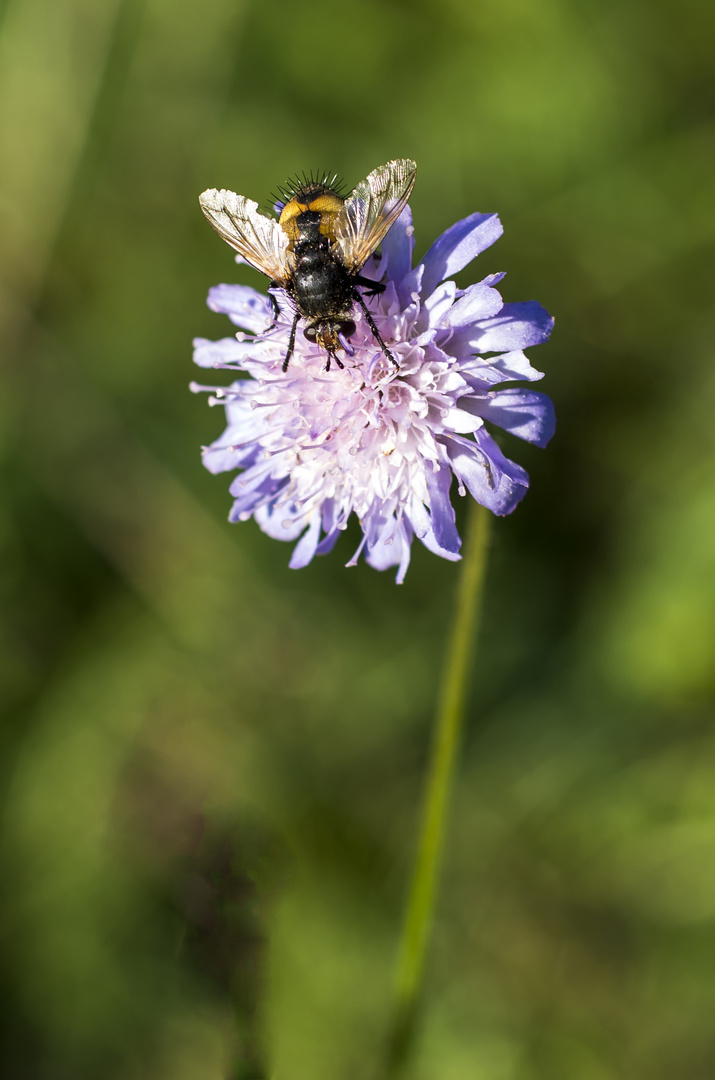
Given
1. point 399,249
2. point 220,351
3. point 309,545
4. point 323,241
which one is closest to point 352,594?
point 309,545

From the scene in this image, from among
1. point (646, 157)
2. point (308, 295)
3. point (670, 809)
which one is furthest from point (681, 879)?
point (646, 157)

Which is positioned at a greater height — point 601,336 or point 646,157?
point 646,157

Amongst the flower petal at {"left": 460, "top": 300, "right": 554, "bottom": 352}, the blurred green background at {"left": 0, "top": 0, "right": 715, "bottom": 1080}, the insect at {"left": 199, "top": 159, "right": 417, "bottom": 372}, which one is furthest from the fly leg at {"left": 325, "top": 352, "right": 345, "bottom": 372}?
the blurred green background at {"left": 0, "top": 0, "right": 715, "bottom": 1080}

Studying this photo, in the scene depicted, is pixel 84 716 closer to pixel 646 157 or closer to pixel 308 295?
pixel 308 295

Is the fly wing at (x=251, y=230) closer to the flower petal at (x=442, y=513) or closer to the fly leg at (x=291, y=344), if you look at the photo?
the fly leg at (x=291, y=344)

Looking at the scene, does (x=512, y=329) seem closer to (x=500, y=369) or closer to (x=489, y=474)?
(x=500, y=369)

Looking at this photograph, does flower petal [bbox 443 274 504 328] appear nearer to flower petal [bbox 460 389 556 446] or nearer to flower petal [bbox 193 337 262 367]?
flower petal [bbox 460 389 556 446]
